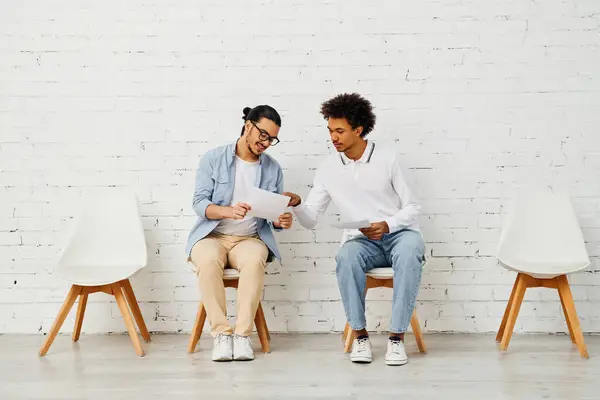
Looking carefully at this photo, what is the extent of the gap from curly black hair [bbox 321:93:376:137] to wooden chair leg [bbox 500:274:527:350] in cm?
105

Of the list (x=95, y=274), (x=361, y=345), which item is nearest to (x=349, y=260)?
(x=361, y=345)

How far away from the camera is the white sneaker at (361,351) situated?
130 inches

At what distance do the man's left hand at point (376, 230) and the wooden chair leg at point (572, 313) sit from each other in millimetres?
866

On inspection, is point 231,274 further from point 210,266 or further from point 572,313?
point 572,313

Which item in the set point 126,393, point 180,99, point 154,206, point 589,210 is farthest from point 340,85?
point 126,393

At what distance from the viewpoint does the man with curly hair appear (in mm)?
3314

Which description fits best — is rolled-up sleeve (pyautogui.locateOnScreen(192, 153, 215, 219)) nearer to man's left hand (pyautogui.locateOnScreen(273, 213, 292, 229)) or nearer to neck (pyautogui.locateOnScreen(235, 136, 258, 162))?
neck (pyautogui.locateOnScreen(235, 136, 258, 162))

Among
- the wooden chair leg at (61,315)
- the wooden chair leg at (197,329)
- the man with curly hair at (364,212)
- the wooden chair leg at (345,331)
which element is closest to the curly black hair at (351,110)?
the man with curly hair at (364,212)

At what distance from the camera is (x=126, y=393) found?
9.28 feet

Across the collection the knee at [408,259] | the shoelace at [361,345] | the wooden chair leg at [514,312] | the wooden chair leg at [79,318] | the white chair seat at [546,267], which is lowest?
the wooden chair leg at [79,318]

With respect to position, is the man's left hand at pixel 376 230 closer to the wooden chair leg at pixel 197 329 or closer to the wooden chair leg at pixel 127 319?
the wooden chair leg at pixel 197 329

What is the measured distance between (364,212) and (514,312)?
84 centimetres

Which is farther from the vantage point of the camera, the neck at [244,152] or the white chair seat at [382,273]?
the neck at [244,152]

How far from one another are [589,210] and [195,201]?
6.71 ft
